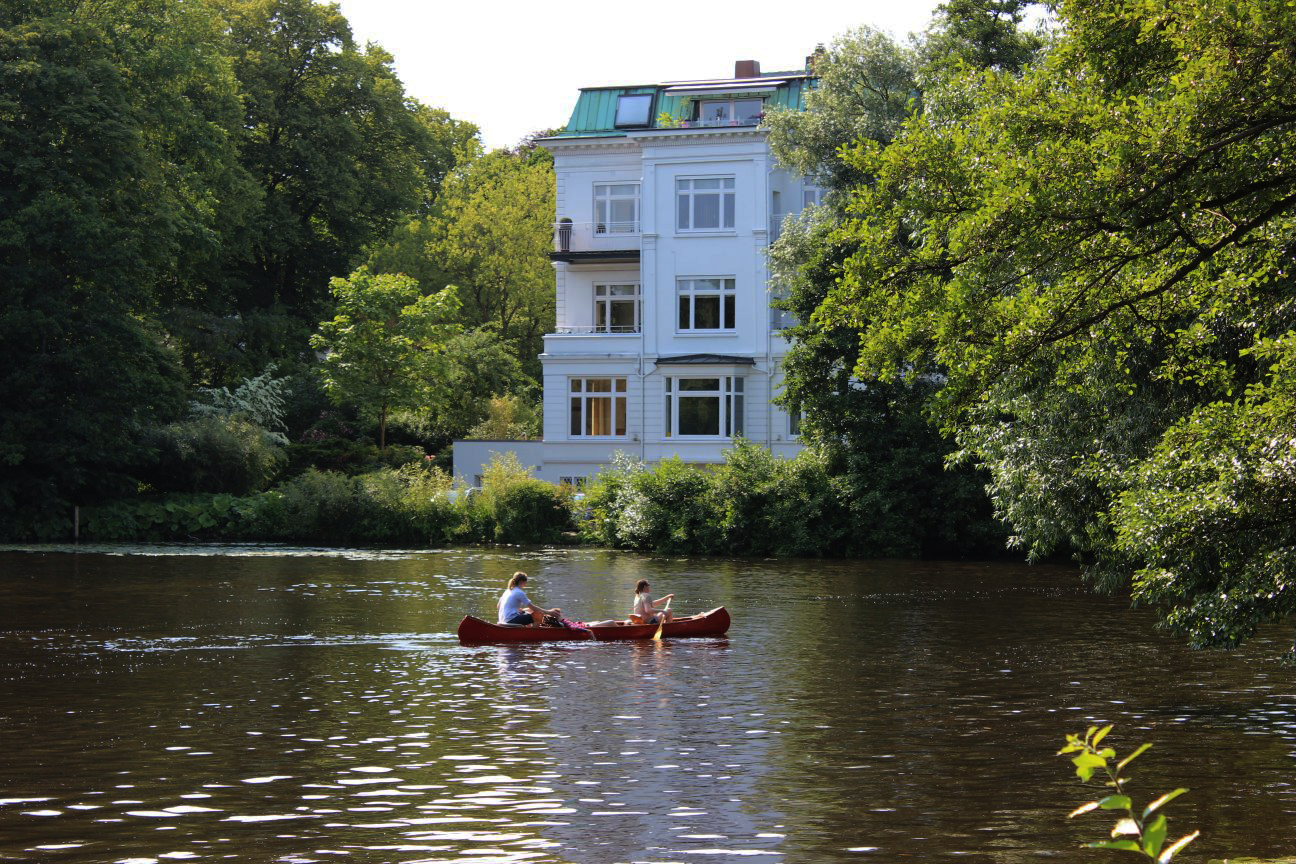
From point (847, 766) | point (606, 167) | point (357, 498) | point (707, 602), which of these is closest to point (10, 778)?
point (847, 766)

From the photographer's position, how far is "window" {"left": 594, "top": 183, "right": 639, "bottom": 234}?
56312 mm

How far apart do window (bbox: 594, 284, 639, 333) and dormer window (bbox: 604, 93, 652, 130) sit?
619 cm

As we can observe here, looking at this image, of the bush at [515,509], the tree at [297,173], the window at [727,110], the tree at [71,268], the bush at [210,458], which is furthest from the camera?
the tree at [297,173]

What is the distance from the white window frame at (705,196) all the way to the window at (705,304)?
6.47 ft

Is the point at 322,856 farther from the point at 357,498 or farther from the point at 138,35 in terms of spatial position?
the point at 138,35

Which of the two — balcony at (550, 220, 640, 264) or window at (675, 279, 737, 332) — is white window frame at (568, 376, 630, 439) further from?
balcony at (550, 220, 640, 264)

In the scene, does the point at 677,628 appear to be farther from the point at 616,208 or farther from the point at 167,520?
the point at 616,208

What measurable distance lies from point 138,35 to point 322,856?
4919cm

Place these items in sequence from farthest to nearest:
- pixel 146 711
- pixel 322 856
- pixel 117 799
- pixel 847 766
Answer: pixel 146 711 < pixel 847 766 < pixel 117 799 < pixel 322 856

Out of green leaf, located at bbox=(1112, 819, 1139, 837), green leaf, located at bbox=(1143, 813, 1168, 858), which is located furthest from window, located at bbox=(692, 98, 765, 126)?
green leaf, located at bbox=(1143, 813, 1168, 858)

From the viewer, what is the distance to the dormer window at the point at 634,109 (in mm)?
56284

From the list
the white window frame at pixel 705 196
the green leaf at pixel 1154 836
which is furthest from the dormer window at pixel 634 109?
the green leaf at pixel 1154 836

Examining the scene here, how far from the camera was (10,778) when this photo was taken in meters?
13.3

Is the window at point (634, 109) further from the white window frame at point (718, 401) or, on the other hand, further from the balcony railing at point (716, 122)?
the white window frame at point (718, 401)
